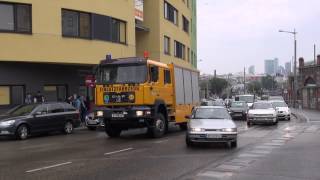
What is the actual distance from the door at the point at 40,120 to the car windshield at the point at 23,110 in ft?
0.83

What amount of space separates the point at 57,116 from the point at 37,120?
1.49m

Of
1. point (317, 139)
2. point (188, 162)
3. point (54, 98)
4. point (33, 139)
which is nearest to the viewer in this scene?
point (188, 162)

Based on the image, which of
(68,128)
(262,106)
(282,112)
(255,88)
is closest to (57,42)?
(68,128)

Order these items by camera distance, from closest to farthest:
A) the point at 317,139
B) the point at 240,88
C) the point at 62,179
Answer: the point at 62,179
the point at 317,139
the point at 240,88

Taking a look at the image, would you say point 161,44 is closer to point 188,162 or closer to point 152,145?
point 152,145

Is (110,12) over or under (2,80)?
over

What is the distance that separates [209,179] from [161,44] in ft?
110

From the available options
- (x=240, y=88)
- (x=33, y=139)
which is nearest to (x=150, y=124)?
(x=33, y=139)

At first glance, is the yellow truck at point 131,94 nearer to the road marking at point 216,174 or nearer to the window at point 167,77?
the window at point 167,77

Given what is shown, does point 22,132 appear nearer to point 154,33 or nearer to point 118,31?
point 118,31

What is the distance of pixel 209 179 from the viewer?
35.8 ft

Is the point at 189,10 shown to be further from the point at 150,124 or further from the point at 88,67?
the point at 150,124

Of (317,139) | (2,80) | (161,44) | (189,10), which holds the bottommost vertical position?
(317,139)

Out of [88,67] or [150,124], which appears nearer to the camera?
[150,124]
